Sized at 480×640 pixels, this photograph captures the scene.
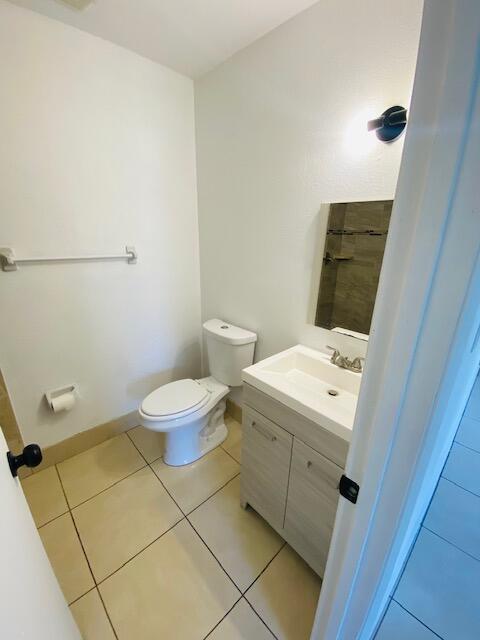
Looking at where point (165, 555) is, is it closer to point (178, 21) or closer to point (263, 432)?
point (263, 432)

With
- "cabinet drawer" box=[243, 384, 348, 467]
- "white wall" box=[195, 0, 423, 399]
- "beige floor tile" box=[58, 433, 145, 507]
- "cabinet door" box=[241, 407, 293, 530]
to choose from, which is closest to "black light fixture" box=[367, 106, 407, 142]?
"white wall" box=[195, 0, 423, 399]

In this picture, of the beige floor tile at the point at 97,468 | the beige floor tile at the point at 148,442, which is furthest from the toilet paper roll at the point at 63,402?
the beige floor tile at the point at 148,442

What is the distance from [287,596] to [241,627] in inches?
8.3

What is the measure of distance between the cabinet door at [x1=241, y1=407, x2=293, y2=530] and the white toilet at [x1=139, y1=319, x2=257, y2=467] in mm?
425

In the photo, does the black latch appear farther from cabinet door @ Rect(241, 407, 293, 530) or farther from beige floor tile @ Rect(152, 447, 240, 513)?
beige floor tile @ Rect(152, 447, 240, 513)

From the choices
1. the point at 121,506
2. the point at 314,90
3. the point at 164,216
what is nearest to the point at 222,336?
the point at 164,216

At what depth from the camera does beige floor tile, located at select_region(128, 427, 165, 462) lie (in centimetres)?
178

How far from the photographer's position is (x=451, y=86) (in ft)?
1.05

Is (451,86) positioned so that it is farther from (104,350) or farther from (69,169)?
(104,350)

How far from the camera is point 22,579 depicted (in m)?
0.55

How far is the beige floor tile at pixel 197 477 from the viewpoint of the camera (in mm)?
1492

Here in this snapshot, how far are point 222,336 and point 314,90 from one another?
131cm

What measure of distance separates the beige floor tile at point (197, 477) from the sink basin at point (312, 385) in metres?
0.80

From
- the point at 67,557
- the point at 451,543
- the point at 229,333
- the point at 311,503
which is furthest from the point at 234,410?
the point at 451,543
